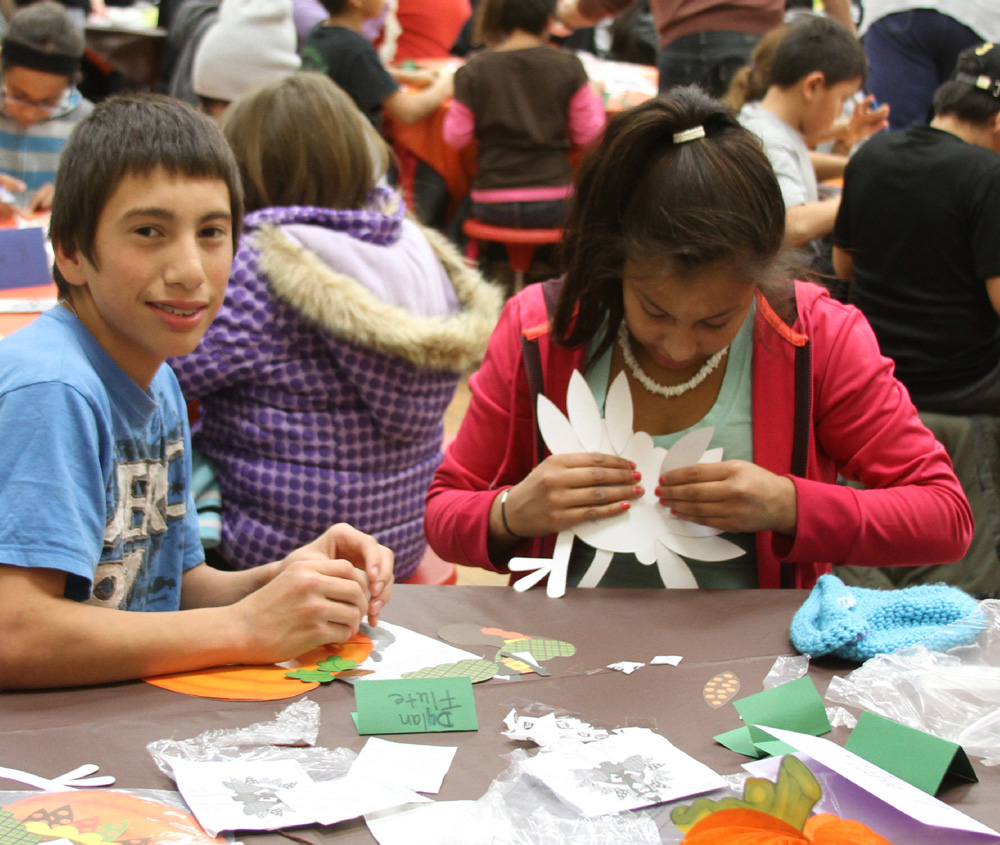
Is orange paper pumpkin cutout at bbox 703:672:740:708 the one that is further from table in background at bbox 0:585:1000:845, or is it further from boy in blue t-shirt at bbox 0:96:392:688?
boy in blue t-shirt at bbox 0:96:392:688

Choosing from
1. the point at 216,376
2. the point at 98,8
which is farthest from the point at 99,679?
the point at 98,8

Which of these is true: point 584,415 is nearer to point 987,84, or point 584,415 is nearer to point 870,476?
point 870,476

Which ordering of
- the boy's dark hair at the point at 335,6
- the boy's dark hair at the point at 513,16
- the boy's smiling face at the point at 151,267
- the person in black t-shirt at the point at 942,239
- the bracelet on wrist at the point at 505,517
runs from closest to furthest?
1. the boy's smiling face at the point at 151,267
2. the bracelet on wrist at the point at 505,517
3. the person in black t-shirt at the point at 942,239
4. the boy's dark hair at the point at 335,6
5. the boy's dark hair at the point at 513,16

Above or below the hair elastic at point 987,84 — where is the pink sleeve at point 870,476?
below

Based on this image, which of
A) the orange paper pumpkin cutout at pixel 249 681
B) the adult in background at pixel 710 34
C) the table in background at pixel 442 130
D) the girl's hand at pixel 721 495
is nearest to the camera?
the orange paper pumpkin cutout at pixel 249 681

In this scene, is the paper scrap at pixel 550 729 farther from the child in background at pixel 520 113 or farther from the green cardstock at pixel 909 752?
the child in background at pixel 520 113

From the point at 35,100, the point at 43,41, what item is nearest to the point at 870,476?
the point at 43,41

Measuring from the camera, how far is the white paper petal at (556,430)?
1.22 meters

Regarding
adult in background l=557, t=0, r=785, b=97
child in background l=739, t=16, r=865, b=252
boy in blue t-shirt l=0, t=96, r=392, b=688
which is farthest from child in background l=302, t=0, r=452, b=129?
boy in blue t-shirt l=0, t=96, r=392, b=688

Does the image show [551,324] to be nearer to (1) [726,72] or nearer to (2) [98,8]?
(1) [726,72]

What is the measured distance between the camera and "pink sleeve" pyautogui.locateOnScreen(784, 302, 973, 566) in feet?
3.97

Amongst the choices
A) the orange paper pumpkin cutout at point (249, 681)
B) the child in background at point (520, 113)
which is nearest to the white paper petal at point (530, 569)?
the orange paper pumpkin cutout at point (249, 681)

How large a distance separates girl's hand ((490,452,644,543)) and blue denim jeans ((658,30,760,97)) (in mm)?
2288

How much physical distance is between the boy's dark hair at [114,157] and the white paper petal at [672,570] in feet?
2.16
